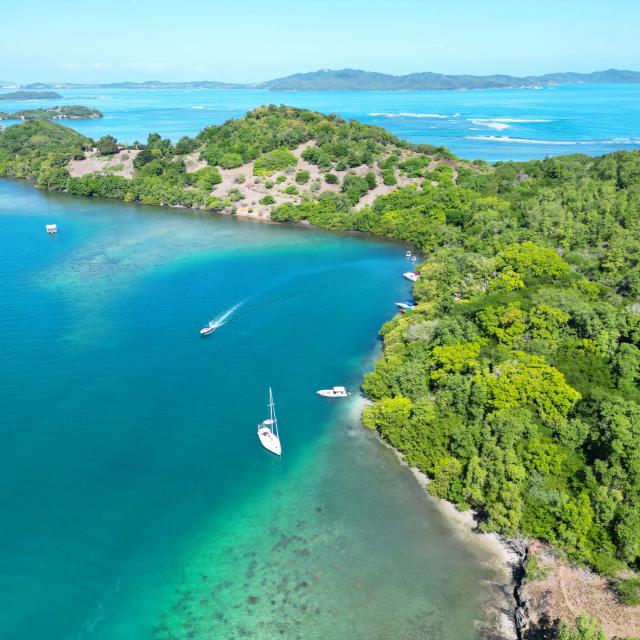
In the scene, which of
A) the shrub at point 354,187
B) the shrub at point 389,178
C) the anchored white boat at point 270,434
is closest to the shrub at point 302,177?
the shrub at point 354,187

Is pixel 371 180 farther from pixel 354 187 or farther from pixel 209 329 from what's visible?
pixel 209 329

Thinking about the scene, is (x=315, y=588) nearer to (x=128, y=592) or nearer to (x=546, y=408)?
(x=128, y=592)

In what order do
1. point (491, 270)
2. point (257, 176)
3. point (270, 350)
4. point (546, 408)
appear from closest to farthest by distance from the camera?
point (546, 408), point (270, 350), point (491, 270), point (257, 176)

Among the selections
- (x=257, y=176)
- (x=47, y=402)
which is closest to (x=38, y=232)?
(x=257, y=176)

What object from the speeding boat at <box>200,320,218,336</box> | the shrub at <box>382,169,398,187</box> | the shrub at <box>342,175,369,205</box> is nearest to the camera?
the speeding boat at <box>200,320,218,336</box>

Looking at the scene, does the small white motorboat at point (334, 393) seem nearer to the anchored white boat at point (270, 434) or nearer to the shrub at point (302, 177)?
the anchored white boat at point (270, 434)

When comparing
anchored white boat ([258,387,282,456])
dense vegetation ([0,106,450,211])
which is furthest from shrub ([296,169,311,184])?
anchored white boat ([258,387,282,456])

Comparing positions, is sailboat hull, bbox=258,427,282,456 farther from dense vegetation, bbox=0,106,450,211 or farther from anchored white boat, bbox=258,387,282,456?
dense vegetation, bbox=0,106,450,211
